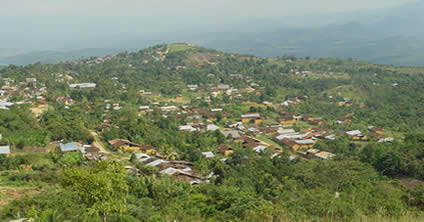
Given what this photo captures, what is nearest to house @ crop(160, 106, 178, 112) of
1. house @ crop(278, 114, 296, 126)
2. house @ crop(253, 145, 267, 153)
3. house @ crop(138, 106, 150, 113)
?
house @ crop(138, 106, 150, 113)

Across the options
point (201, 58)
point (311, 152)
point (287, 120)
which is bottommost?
point (287, 120)

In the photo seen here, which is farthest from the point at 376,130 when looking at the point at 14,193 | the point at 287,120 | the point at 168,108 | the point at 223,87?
the point at 14,193

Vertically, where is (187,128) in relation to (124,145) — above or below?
below

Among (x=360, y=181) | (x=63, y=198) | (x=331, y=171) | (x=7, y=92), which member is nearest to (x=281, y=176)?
(x=331, y=171)

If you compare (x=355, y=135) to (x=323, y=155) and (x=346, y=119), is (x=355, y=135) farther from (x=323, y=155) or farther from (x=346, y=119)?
(x=323, y=155)

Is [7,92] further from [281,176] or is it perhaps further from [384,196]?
[384,196]

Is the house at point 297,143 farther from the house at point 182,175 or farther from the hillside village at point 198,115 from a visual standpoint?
the house at point 182,175

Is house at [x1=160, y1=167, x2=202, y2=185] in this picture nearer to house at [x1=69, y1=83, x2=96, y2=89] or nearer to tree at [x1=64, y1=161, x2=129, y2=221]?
tree at [x1=64, y1=161, x2=129, y2=221]
